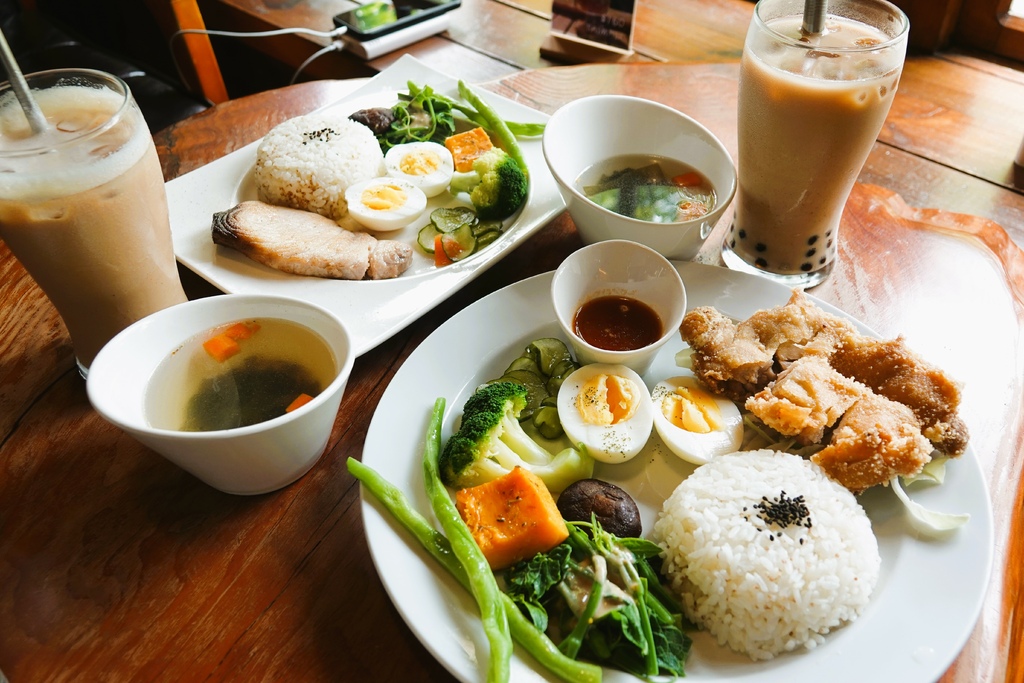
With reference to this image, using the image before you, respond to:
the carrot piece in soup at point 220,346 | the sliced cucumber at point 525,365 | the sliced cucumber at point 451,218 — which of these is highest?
the carrot piece in soup at point 220,346

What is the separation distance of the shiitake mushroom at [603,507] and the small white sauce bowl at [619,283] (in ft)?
1.26

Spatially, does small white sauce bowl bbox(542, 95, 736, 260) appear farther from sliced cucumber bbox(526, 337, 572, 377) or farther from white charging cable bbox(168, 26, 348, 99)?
white charging cable bbox(168, 26, 348, 99)

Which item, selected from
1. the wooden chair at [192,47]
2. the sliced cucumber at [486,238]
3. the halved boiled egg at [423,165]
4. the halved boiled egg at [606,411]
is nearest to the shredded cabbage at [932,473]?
the halved boiled egg at [606,411]

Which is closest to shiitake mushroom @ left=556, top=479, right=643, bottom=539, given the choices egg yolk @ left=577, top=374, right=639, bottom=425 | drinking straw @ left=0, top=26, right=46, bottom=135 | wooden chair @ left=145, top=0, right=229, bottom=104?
egg yolk @ left=577, top=374, right=639, bottom=425

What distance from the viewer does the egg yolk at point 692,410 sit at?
1778 mm

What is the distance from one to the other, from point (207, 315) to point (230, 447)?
392mm

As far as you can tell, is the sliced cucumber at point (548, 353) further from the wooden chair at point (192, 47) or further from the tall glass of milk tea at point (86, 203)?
the wooden chair at point (192, 47)

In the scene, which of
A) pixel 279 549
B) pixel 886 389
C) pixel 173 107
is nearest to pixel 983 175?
pixel 886 389

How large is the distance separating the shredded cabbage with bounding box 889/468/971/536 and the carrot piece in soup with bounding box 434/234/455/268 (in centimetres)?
139

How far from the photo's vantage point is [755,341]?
72.7 inches

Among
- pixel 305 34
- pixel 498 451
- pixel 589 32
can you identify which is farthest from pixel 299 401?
pixel 305 34

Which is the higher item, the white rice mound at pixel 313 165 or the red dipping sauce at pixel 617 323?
the white rice mound at pixel 313 165

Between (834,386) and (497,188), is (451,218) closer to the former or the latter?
(497,188)

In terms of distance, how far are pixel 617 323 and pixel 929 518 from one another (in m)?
0.87
